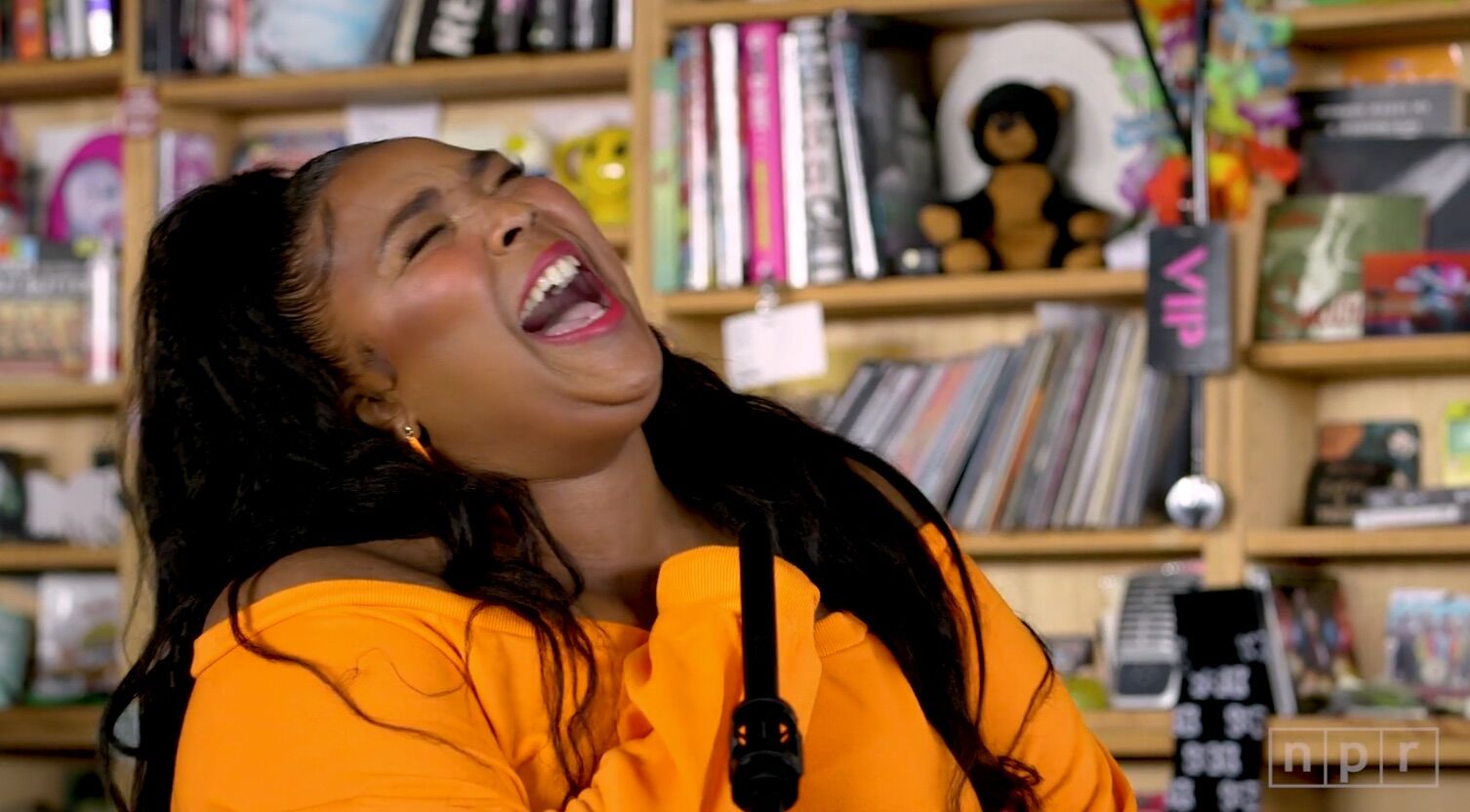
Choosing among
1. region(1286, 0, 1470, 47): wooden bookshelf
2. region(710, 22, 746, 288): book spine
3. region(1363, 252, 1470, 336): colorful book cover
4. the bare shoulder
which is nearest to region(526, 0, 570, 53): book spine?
region(710, 22, 746, 288): book spine

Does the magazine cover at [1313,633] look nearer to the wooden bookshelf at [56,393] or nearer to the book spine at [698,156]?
the book spine at [698,156]

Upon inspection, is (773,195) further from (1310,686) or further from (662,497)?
(662,497)

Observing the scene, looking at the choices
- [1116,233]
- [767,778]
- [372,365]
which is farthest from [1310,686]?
[767,778]

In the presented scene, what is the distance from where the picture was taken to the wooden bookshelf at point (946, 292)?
2.50m

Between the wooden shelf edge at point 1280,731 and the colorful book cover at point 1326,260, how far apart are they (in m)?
0.46

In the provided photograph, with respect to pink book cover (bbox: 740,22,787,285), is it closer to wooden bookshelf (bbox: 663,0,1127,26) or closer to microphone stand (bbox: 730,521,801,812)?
wooden bookshelf (bbox: 663,0,1127,26)

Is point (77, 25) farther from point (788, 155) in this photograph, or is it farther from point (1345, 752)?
point (1345, 752)

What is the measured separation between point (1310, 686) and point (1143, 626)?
0.70 ft

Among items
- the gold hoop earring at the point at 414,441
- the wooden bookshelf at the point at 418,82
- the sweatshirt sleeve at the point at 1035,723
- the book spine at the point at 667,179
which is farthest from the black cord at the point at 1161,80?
the gold hoop earring at the point at 414,441

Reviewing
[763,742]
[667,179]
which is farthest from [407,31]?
[763,742]

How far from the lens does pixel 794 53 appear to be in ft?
8.52

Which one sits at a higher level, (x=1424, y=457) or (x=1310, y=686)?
(x=1424, y=457)

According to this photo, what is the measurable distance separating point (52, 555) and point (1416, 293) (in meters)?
1.95

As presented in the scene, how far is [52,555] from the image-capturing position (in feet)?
9.72
